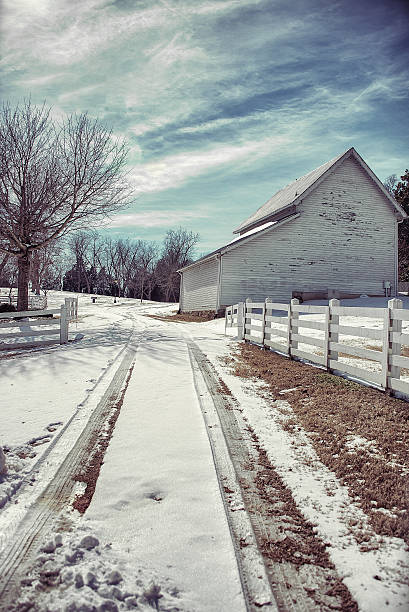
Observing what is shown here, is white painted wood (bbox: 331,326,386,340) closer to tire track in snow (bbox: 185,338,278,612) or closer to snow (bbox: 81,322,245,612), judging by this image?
tire track in snow (bbox: 185,338,278,612)

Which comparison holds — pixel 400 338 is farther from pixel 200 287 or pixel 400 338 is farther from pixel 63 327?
pixel 200 287

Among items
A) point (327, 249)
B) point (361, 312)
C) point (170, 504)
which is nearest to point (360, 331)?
point (361, 312)

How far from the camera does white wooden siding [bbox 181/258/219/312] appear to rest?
75.0 feet

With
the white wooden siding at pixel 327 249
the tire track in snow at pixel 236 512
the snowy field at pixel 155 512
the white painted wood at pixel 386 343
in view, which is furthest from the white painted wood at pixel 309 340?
the white wooden siding at pixel 327 249

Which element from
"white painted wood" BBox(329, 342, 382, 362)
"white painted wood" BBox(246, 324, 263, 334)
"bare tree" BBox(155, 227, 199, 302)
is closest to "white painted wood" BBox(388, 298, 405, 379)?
"white painted wood" BBox(329, 342, 382, 362)

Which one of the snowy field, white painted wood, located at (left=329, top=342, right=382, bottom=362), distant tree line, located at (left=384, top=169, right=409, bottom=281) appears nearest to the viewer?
the snowy field

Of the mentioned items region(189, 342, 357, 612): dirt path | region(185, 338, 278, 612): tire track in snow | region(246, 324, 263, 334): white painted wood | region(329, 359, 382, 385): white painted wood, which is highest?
region(246, 324, 263, 334): white painted wood

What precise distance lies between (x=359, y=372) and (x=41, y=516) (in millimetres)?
5436

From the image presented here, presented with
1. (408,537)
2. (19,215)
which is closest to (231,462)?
(408,537)

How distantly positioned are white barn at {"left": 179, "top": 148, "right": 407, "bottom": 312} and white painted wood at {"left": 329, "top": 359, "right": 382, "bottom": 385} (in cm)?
1434

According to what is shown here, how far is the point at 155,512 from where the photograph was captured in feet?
9.23

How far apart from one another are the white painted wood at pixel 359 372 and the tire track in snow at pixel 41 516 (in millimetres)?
4167

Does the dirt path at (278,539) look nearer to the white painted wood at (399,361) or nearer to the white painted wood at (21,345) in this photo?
the white painted wood at (399,361)

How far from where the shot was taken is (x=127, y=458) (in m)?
3.73
